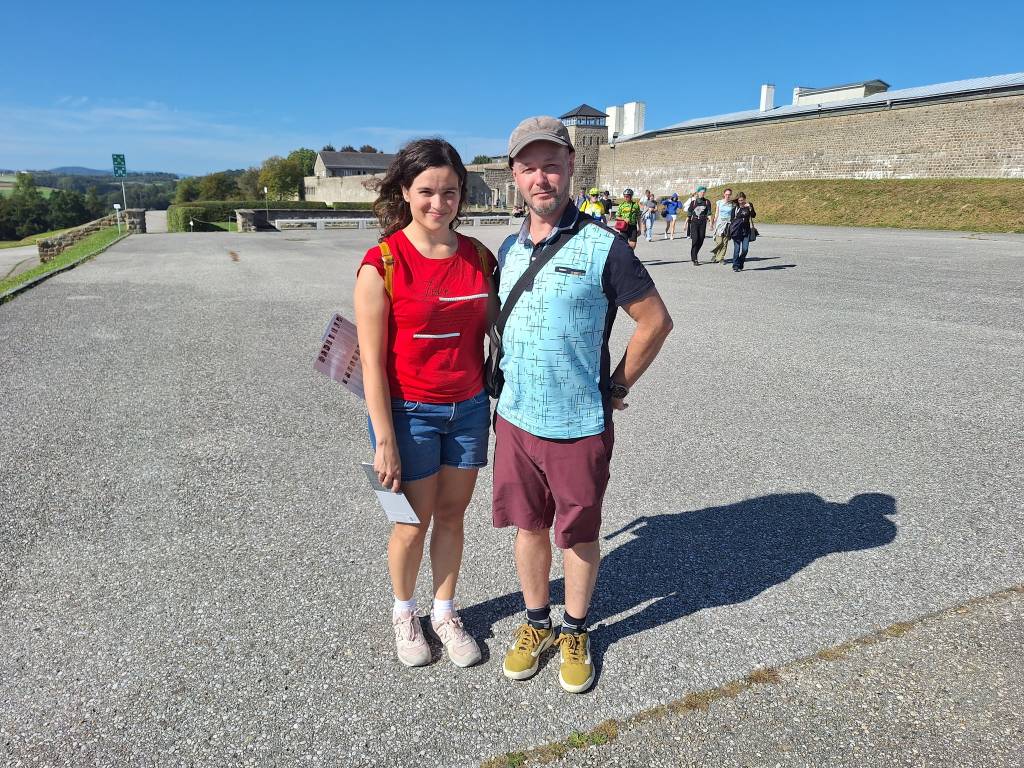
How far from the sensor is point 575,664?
7.54 feet

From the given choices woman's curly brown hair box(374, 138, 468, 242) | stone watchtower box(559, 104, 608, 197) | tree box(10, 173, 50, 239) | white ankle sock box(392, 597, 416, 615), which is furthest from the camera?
tree box(10, 173, 50, 239)

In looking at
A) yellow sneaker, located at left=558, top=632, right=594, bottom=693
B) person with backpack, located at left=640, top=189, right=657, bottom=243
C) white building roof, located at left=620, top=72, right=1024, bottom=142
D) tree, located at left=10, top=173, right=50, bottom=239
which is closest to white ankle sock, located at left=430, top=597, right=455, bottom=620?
yellow sneaker, located at left=558, top=632, right=594, bottom=693

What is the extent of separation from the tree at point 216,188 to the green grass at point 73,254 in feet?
215

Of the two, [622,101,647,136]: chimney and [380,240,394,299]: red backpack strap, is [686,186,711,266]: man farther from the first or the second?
[622,101,647,136]: chimney

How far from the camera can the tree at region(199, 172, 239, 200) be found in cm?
8831

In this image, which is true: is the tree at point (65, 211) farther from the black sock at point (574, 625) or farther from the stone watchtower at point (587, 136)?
the black sock at point (574, 625)

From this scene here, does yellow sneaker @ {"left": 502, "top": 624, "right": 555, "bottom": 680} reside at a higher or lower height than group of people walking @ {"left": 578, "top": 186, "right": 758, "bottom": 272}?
lower

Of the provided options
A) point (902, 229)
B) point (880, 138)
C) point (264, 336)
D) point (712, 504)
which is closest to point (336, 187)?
point (880, 138)

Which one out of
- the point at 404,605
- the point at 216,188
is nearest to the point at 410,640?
the point at 404,605

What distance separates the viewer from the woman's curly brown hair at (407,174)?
2.08 m

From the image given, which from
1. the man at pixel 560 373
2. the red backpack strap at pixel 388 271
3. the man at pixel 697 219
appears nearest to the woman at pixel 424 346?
the red backpack strap at pixel 388 271

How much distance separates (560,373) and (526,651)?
109 cm

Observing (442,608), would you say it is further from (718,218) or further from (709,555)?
(718,218)

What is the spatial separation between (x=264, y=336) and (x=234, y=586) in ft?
17.5
